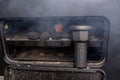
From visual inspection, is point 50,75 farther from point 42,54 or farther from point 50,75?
point 42,54

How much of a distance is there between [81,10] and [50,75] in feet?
1.73

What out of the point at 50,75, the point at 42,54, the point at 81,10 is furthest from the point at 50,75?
the point at 81,10

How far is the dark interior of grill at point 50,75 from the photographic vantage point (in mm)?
1531

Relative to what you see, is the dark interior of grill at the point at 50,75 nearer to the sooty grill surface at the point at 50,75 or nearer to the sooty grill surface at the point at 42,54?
the sooty grill surface at the point at 50,75

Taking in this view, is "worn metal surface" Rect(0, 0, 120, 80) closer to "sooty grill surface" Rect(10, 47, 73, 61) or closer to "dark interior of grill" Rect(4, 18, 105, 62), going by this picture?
"dark interior of grill" Rect(4, 18, 105, 62)

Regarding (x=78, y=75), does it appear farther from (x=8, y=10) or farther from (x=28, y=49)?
(x=8, y=10)

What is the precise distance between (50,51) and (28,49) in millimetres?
182

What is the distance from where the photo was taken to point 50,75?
1583 mm

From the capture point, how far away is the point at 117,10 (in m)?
1.41

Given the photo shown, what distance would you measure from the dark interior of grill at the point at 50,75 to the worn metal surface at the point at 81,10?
11 centimetres

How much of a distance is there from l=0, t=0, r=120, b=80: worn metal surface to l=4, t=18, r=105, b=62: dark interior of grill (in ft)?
0.20

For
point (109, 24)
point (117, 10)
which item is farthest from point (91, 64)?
point (117, 10)

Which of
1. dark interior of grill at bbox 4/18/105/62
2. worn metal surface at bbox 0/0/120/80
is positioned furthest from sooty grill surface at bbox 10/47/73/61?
worn metal surface at bbox 0/0/120/80

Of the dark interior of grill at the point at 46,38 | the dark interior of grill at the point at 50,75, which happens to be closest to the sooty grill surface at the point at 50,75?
the dark interior of grill at the point at 50,75
